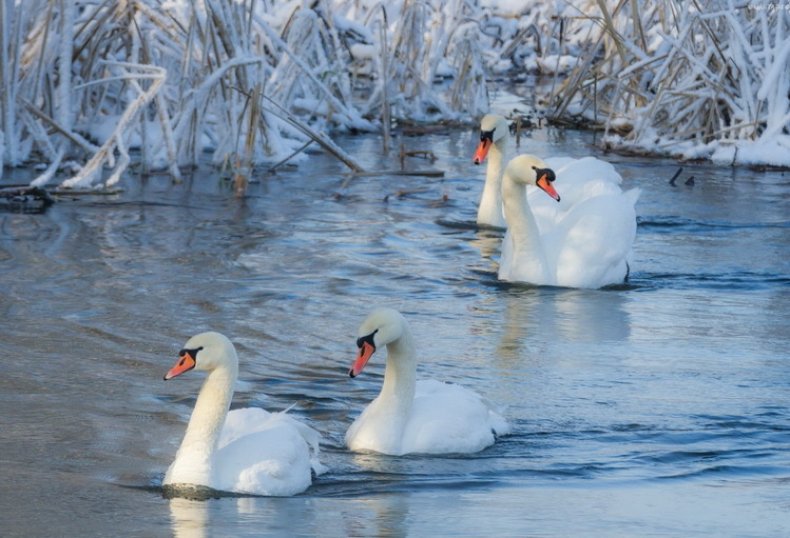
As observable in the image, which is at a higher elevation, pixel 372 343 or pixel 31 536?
pixel 372 343

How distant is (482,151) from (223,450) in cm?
647

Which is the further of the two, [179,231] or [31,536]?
[179,231]

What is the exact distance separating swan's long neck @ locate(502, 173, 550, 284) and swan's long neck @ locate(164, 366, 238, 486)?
4.34 meters

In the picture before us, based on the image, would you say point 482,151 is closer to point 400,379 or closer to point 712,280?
point 712,280

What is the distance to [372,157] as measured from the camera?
15492 millimetres

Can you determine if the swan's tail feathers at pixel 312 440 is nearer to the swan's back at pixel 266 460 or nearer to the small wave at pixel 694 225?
the swan's back at pixel 266 460

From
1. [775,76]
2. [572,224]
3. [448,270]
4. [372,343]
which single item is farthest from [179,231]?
[775,76]

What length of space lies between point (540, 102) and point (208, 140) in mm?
7465

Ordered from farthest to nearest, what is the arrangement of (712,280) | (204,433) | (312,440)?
(712,280)
(312,440)
(204,433)

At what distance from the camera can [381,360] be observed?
26.5 feet

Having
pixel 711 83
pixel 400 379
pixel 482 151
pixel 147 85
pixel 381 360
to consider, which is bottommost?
pixel 381 360

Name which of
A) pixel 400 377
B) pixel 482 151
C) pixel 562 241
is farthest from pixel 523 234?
pixel 400 377

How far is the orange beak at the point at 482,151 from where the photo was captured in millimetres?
11945

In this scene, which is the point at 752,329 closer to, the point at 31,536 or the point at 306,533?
the point at 306,533
